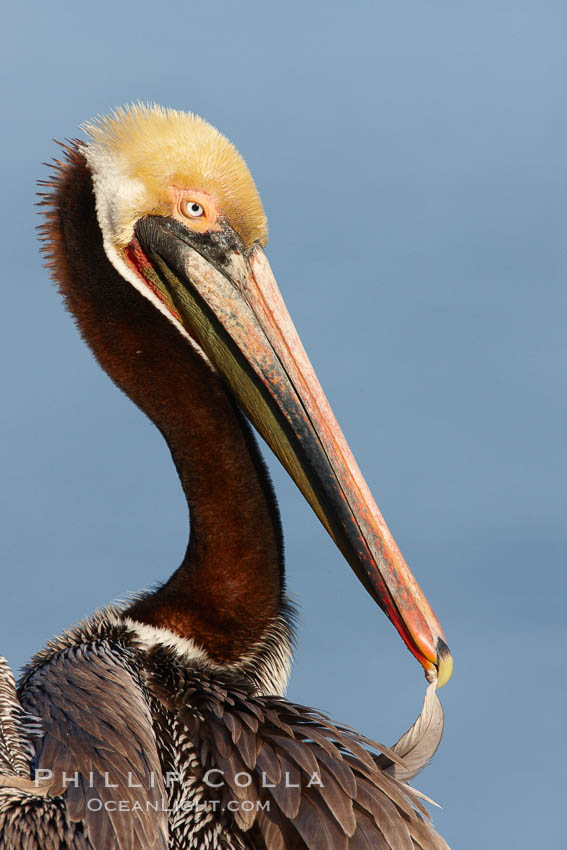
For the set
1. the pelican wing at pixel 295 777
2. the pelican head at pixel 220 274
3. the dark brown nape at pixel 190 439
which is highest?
the pelican head at pixel 220 274

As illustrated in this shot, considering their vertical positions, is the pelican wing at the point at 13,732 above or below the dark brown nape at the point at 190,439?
below

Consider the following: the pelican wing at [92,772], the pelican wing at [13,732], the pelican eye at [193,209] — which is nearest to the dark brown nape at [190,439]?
the pelican eye at [193,209]

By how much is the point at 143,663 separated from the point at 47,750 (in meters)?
0.57

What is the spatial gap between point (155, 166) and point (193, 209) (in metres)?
0.22

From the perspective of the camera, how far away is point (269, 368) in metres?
4.89

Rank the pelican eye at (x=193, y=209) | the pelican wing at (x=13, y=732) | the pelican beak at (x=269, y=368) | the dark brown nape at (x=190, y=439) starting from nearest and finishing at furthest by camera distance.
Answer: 1. the pelican wing at (x=13, y=732)
2. the dark brown nape at (x=190, y=439)
3. the pelican beak at (x=269, y=368)
4. the pelican eye at (x=193, y=209)

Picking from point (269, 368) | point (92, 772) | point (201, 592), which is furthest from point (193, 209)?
point (92, 772)

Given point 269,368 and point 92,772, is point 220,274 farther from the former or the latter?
point 92,772

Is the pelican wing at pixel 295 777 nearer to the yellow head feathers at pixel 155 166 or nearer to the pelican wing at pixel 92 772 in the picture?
the pelican wing at pixel 92 772

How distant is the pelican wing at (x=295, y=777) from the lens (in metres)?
3.88

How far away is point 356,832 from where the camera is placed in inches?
154

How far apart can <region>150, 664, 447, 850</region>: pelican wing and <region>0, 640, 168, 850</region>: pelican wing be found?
20 centimetres

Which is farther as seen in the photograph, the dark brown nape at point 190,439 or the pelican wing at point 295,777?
the dark brown nape at point 190,439

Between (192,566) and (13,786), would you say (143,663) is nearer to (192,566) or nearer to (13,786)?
(192,566)
